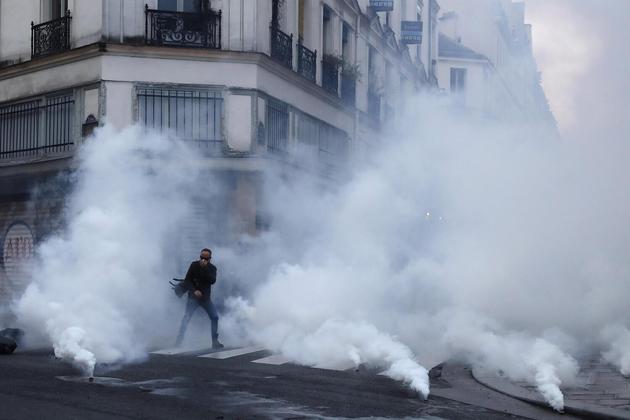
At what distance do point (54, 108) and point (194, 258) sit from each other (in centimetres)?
467

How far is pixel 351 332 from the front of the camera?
10852 millimetres

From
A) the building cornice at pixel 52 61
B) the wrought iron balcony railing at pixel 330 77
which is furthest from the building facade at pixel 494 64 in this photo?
the building cornice at pixel 52 61

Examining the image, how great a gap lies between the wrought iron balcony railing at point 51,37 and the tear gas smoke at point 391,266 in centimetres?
436

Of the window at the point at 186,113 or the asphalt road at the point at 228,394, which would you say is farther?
the window at the point at 186,113

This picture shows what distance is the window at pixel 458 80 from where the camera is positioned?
20103mm

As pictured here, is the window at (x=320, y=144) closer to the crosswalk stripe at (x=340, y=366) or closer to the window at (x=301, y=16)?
the window at (x=301, y=16)

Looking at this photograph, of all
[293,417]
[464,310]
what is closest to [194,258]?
[464,310]

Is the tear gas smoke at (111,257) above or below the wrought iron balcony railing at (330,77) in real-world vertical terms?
below

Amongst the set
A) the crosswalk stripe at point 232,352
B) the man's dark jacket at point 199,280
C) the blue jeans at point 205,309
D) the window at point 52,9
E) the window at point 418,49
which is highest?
the window at point 418,49

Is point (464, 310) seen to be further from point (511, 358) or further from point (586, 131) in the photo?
point (586, 131)

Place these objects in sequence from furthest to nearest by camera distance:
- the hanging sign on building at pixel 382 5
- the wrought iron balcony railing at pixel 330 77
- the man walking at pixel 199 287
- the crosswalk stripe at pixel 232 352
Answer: the hanging sign on building at pixel 382 5, the wrought iron balcony railing at pixel 330 77, the man walking at pixel 199 287, the crosswalk stripe at pixel 232 352

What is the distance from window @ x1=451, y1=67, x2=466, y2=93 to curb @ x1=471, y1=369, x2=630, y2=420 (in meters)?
10.8

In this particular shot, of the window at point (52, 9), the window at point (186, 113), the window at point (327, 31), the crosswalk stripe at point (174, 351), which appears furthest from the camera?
the window at point (327, 31)

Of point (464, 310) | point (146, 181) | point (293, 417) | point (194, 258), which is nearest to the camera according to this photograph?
point (293, 417)
